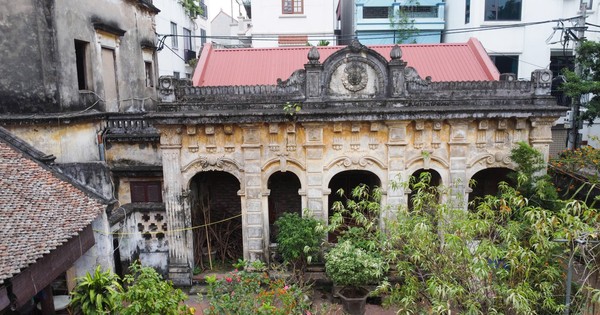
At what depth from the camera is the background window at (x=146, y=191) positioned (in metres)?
13.1

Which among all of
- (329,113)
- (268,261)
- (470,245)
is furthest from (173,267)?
(470,245)

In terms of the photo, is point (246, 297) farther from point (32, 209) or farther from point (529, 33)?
point (529, 33)

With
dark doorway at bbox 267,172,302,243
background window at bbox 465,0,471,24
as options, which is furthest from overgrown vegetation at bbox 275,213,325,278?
background window at bbox 465,0,471,24

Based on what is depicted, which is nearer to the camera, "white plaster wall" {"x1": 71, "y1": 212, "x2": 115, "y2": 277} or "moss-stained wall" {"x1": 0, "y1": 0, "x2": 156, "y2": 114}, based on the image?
"white plaster wall" {"x1": 71, "y1": 212, "x2": 115, "y2": 277}

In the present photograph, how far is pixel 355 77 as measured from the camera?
11.1 metres

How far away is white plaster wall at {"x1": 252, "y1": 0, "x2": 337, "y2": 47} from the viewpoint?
874 inches

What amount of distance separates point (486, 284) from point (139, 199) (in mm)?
10307

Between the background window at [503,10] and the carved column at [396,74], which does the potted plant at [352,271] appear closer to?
the carved column at [396,74]

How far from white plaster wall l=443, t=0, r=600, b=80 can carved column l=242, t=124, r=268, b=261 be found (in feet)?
48.0

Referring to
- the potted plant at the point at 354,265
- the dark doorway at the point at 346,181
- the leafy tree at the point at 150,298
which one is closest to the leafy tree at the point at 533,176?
the potted plant at the point at 354,265

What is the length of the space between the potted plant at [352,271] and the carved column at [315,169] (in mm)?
1698

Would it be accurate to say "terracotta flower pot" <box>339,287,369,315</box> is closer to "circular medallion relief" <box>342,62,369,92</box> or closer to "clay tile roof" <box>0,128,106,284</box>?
"circular medallion relief" <box>342,62,369,92</box>

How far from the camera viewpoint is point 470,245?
24.9 ft

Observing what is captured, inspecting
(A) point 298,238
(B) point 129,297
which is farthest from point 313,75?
(B) point 129,297
